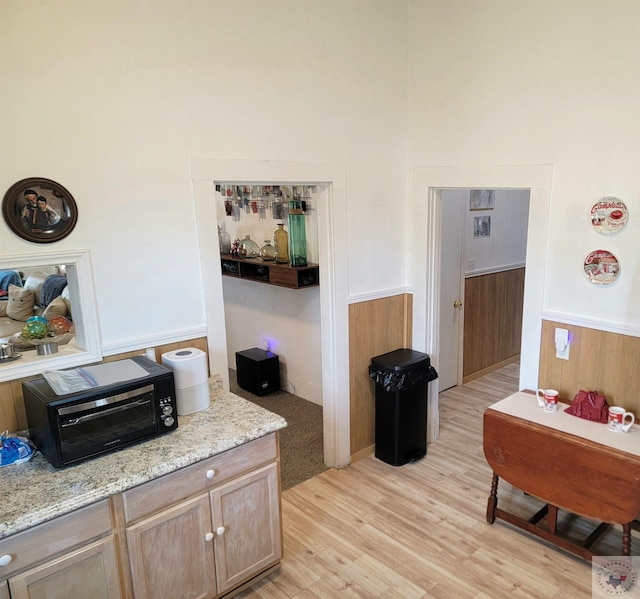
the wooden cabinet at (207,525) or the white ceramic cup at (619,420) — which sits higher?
the white ceramic cup at (619,420)

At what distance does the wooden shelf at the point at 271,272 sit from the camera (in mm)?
4148

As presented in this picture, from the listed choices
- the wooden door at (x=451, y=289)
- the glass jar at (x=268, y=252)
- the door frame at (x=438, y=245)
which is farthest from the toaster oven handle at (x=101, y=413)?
the wooden door at (x=451, y=289)

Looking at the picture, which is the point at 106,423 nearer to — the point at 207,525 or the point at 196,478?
the point at 196,478

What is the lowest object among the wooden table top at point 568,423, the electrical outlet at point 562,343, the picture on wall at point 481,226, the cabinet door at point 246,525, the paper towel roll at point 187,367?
the cabinet door at point 246,525

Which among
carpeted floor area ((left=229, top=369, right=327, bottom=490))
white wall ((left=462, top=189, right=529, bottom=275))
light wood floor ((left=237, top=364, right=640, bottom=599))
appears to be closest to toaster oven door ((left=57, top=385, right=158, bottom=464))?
light wood floor ((left=237, top=364, right=640, bottom=599))

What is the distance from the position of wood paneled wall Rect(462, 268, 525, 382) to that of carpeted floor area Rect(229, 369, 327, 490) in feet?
5.52

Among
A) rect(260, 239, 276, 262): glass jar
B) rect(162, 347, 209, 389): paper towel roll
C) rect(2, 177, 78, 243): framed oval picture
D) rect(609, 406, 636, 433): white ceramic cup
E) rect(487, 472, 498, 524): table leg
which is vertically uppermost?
rect(2, 177, 78, 243): framed oval picture

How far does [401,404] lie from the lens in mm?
3467

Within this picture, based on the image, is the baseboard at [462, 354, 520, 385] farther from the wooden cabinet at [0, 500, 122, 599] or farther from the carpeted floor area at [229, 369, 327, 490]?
the wooden cabinet at [0, 500, 122, 599]

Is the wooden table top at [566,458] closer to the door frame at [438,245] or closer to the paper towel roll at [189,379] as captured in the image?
the door frame at [438,245]

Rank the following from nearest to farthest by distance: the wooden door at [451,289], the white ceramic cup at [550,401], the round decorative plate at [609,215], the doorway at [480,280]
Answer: the round decorative plate at [609,215] → the white ceramic cup at [550,401] → the wooden door at [451,289] → the doorway at [480,280]

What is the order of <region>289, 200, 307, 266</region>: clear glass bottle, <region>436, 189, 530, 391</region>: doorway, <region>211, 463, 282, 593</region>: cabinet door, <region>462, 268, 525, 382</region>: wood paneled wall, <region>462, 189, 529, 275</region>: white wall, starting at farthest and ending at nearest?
<region>462, 268, 525, 382</region>: wood paneled wall < <region>462, 189, 529, 275</region>: white wall < <region>436, 189, 530, 391</region>: doorway < <region>289, 200, 307, 266</region>: clear glass bottle < <region>211, 463, 282, 593</region>: cabinet door

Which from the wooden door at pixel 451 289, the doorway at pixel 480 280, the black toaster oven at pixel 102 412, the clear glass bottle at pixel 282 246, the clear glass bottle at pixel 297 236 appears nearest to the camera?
the black toaster oven at pixel 102 412

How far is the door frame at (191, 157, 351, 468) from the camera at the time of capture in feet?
8.73
